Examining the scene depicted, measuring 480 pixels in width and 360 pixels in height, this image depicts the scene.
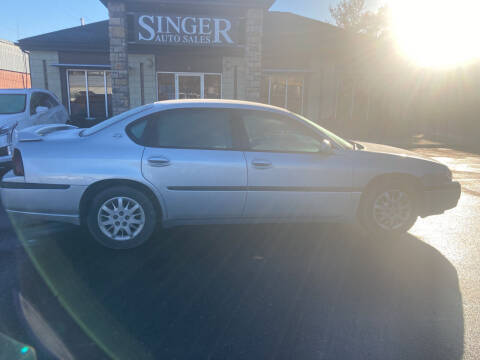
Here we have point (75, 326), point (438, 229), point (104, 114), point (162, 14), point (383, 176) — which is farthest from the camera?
Result: point (104, 114)

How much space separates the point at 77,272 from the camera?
3.71 metres

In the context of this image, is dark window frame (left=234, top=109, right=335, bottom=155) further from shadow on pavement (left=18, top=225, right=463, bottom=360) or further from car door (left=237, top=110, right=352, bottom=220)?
shadow on pavement (left=18, top=225, right=463, bottom=360)

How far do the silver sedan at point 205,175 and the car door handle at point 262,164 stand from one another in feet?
0.04

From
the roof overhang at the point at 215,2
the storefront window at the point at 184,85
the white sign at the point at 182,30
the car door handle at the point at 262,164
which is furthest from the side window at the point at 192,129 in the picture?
the storefront window at the point at 184,85

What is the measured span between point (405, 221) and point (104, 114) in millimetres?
16225

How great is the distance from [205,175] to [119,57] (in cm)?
931

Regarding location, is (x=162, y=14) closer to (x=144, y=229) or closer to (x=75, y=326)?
(x=144, y=229)

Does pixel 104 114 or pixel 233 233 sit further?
pixel 104 114

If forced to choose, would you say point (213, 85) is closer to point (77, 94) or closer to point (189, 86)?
point (189, 86)

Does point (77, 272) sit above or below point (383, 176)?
below

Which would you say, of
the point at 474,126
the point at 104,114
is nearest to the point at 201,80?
the point at 104,114

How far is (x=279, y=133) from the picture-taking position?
4.56 meters

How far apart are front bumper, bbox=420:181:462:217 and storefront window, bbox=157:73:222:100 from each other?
1346 cm

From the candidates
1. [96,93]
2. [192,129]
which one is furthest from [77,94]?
[192,129]
